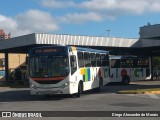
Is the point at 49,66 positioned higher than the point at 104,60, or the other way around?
the point at 104,60

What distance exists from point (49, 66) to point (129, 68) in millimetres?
19116

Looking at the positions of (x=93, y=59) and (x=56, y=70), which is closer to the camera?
(x=56, y=70)

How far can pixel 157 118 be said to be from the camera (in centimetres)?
1404

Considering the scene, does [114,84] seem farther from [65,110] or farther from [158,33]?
[65,110]

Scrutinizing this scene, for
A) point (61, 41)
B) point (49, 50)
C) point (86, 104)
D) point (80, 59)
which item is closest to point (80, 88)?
point (80, 59)

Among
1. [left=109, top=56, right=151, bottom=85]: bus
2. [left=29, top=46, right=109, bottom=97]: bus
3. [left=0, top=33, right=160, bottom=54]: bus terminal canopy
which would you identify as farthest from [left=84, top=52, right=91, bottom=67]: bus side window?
[left=109, top=56, right=151, bottom=85]: bus

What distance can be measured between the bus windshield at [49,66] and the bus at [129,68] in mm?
16526

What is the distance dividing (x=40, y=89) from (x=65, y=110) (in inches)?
248

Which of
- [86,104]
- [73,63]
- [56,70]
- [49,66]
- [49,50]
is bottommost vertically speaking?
[86,104]

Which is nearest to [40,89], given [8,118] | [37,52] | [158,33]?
[37,52]

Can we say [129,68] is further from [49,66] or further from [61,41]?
[49,66]

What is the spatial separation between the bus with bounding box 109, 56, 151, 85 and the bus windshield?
54.2 ft

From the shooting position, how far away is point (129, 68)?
137 feet

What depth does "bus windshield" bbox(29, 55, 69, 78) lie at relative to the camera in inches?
923
